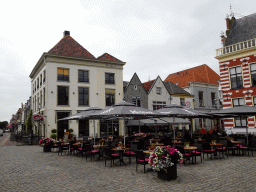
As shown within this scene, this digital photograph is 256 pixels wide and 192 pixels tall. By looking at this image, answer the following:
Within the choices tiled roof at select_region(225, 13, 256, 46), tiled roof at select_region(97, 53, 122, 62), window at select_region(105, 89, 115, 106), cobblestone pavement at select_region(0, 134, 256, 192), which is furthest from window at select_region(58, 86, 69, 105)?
tiled roof at select_region(225, 13, 256, 46)

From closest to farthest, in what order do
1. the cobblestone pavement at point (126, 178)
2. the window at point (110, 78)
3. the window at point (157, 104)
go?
the cobblestone pavement at point (126, 178) < the window at point (110, 78) < the window at point (157, 104)

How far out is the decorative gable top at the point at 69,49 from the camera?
27828 millimetres

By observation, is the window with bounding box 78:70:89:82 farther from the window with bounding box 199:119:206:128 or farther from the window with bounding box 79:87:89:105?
the window with bounding box 199:119:206:128

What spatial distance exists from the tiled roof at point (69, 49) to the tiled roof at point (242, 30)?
17934mm

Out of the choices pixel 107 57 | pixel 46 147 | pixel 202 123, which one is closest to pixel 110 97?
pixel 107 57

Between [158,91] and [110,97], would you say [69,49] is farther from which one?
[158,91]

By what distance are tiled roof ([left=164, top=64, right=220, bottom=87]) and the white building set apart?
44.5ft

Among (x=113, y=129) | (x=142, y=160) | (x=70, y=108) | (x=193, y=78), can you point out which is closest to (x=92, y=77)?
(x=70, y=108)

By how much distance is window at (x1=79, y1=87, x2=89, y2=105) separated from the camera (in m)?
27.6

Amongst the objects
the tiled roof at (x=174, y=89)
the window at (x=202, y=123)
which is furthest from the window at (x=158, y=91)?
the window at (x=202, y=123)

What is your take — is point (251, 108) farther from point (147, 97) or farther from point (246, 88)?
point (147, 97)

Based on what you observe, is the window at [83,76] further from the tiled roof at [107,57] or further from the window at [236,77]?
the window at [236,77]

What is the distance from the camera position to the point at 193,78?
1442 inches

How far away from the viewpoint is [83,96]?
27.9m
